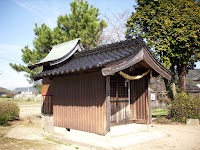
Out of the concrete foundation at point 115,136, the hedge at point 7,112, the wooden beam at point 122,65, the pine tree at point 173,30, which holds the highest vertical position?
the pine tree at point 173,30

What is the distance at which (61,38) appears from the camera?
19.1 metres

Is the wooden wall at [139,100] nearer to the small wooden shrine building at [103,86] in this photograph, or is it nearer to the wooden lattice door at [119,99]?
the small wooden shrine building at [103,86]

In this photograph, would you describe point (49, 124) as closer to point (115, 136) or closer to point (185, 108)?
point (115, 136)

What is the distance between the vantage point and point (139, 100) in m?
11.3

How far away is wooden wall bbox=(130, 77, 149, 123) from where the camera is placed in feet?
36.6

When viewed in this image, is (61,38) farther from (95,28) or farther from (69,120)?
(69,120)

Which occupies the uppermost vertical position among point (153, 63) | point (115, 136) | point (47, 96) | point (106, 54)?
point (106, 54)

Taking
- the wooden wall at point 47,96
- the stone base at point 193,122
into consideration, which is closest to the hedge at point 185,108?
the stone base at point 193,122

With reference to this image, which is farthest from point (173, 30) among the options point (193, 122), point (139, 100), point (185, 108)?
point (139, 100)

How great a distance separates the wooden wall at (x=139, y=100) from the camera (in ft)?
36.6

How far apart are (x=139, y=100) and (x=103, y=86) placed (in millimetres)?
2977

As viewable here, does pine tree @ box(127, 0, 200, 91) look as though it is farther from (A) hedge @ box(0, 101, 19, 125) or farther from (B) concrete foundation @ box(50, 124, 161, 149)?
(A) hedge @ box(0, 101, 19, 125)

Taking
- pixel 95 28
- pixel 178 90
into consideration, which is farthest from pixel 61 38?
pixel 178 90

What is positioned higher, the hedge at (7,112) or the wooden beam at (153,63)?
the wooden beam at (153,63)
